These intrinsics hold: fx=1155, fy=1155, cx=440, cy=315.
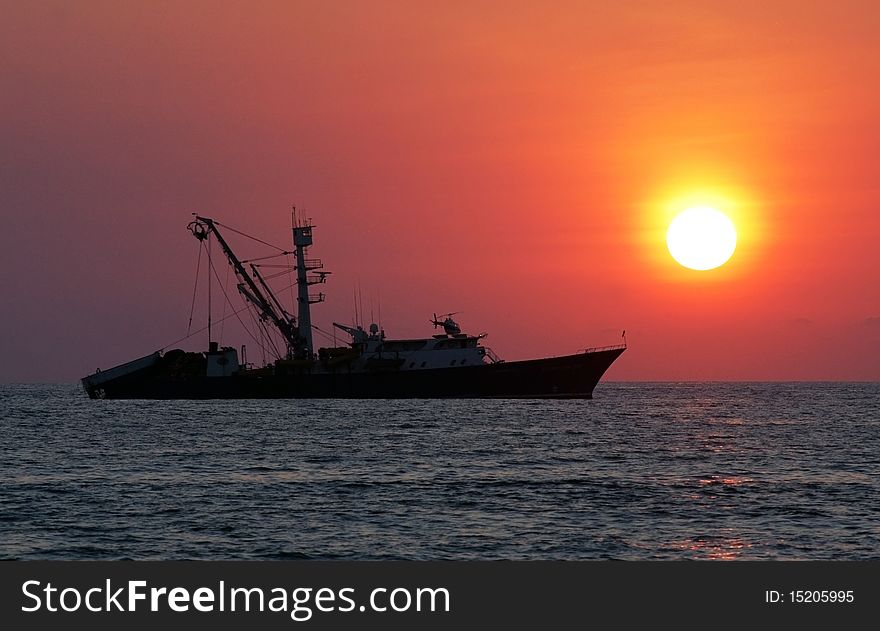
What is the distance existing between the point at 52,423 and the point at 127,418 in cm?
903

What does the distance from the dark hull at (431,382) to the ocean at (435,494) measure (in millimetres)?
43116

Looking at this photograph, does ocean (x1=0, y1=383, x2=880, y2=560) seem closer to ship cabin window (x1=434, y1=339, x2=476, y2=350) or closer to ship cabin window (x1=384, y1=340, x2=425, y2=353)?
ship cabin window (x1=434, y1=339, x2=476, y2=350)

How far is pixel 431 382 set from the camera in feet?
433

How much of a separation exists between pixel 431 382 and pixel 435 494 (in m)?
87.1

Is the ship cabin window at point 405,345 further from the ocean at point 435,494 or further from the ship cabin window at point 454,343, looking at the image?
the ocean at point 435,494

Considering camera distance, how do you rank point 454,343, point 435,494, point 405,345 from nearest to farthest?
point 435,494 → point 454,343 → point 405,345

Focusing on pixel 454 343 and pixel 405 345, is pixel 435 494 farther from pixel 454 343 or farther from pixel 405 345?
pixel 405 345

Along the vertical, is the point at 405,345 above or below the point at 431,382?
above

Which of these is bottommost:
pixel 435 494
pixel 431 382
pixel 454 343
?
pixel 435 494

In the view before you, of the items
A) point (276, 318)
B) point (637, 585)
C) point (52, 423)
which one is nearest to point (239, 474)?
point (637, 585)

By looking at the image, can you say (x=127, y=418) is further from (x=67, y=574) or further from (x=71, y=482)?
(x=67, y=574)

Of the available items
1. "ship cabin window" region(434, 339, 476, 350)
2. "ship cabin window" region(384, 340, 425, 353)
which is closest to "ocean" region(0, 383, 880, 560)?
"ship cabin window" region(434, 339, 476, 350)

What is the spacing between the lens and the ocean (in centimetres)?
3309

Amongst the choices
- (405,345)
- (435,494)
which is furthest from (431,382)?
(435,494)
